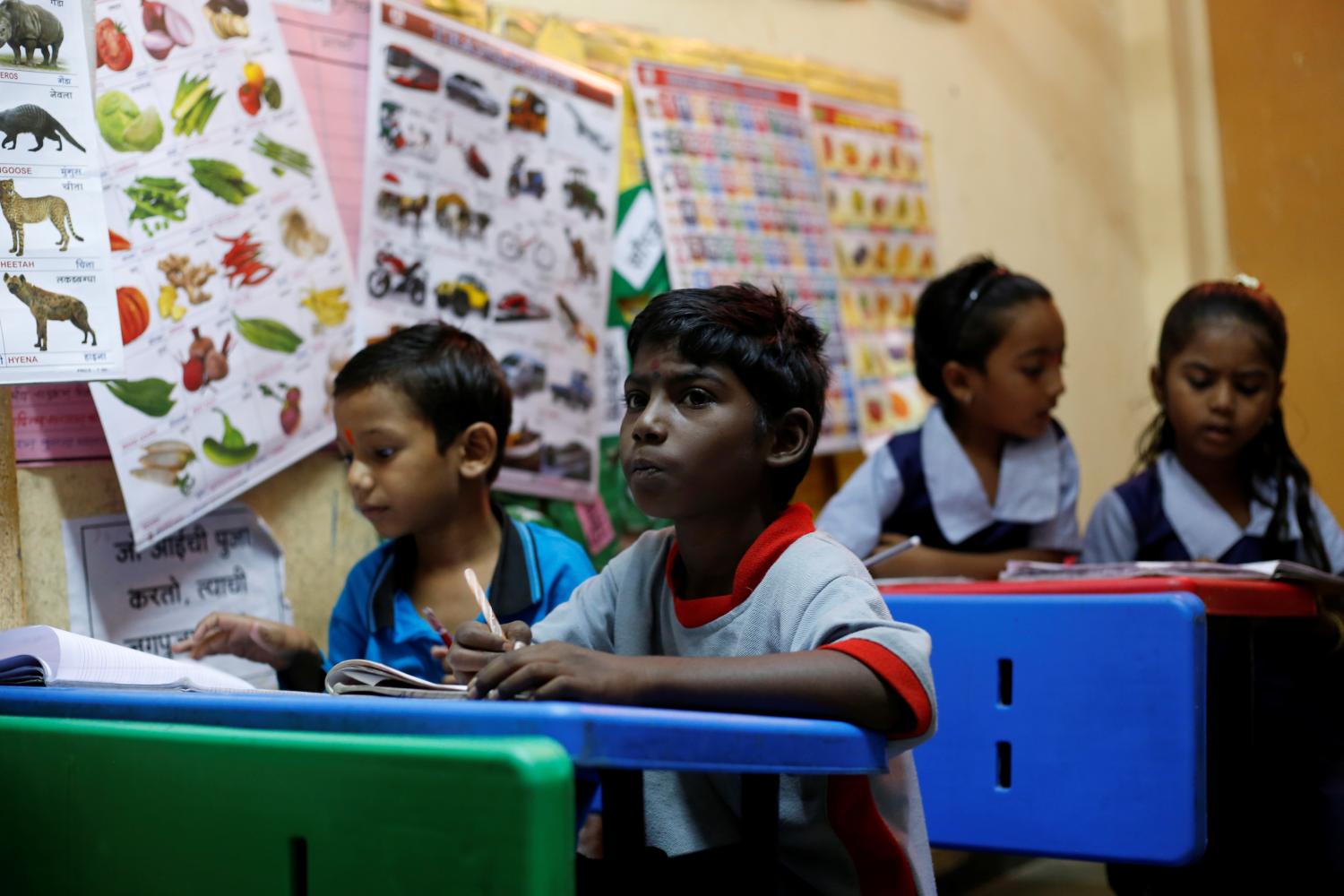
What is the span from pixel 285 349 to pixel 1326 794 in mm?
1596

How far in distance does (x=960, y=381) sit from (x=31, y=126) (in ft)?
4.99

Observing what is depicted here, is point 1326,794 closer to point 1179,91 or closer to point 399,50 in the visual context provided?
point 399,50

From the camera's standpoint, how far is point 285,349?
1971 millimetres

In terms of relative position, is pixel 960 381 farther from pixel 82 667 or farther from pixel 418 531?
pixel 82 667

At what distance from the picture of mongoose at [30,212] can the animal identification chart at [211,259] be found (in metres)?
0.25

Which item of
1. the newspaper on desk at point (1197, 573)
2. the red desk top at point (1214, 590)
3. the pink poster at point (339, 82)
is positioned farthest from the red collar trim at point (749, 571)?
the pink poster at point (339, 82)

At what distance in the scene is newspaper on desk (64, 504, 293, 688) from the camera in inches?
70.1

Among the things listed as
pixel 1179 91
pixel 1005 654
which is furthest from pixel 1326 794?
pixel 1179 91

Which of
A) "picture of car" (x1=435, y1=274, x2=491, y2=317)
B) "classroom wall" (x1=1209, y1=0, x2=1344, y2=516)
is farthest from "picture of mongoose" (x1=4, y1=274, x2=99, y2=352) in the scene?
"classroom wall" (x1=1209, y1=0, x2=1344, y2=516)

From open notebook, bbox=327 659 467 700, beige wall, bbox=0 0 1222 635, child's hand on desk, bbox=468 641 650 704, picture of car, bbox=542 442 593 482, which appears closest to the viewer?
child's hand on desk, bbox=468 641 650 704

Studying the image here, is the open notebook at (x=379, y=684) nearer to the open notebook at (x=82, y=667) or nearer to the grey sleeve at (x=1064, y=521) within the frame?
the open notebook at (x=82, y=667)

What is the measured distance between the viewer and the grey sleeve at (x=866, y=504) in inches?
89.7

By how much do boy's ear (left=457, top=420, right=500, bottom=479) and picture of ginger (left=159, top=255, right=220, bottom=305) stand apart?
1.34 feet

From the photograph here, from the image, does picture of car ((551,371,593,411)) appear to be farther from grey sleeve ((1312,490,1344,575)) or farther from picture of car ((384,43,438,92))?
grey sleeve ((1312,490,1344,575))
